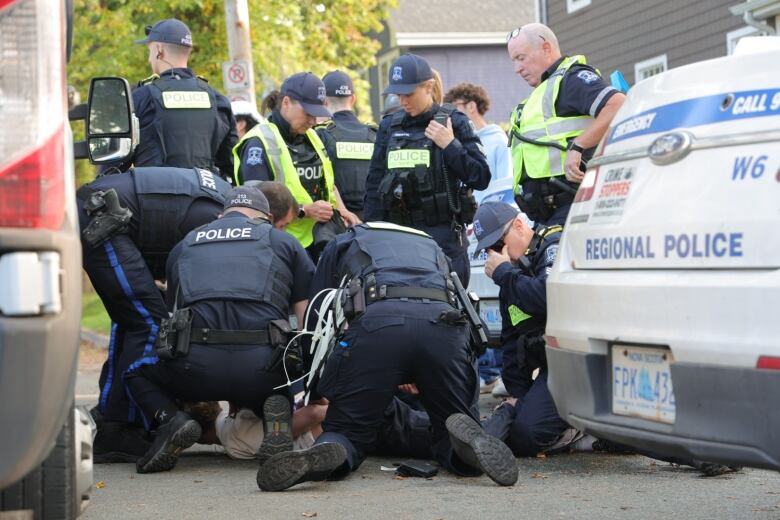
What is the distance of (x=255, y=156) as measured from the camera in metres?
8.75

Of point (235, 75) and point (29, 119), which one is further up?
point (235, 75)

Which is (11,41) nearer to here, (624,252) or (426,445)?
(624,252)

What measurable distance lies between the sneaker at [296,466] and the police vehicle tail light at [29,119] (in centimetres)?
293

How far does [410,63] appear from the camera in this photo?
825cm

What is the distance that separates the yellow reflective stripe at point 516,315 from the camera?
7348 millimetres

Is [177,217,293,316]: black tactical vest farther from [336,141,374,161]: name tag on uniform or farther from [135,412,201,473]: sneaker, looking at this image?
[336,141,374,161]: name tag on uniform

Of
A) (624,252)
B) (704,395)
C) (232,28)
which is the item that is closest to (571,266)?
(624,252)

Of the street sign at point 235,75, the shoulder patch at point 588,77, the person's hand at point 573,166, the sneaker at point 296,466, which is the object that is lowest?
the sneaker at point 296,466

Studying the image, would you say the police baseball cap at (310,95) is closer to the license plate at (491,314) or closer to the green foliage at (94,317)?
the license plate at (491,314)

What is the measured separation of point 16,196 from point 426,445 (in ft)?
13.4

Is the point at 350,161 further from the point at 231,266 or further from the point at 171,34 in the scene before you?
the point at 231,266

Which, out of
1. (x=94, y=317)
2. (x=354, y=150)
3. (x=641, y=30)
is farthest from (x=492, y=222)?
(x=641, y=30)

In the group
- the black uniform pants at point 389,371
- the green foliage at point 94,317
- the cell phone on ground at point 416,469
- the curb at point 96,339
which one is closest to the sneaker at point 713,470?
the black uniform pants at point 389,371

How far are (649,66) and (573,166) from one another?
13400 mm
